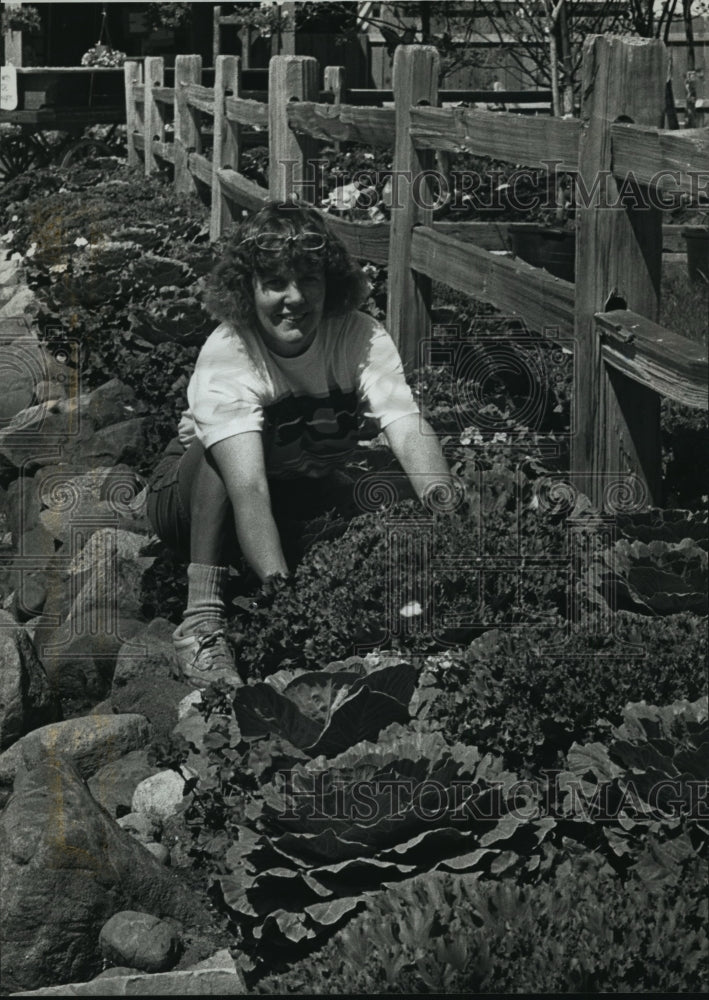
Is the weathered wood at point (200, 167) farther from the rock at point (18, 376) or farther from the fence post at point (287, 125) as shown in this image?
the rock at point (18, 376)

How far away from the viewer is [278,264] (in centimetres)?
388

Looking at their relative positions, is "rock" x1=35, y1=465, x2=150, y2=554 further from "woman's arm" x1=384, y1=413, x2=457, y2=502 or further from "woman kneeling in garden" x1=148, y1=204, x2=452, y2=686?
"woman's arm" x1=384, y1=413, x2=457, y2=502

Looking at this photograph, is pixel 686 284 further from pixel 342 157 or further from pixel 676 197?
pixel 676 197

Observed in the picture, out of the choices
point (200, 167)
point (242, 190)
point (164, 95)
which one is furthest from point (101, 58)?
point (242, 190)

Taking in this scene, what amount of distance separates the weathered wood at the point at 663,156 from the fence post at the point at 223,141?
5522mm

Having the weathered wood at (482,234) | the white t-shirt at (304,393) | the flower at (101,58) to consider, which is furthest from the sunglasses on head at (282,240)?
the flower at (101,58)

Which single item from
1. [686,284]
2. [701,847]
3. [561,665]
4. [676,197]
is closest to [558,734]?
[561,665]

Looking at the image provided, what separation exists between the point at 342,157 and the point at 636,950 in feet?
23.8

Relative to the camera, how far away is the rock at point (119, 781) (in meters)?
3.41

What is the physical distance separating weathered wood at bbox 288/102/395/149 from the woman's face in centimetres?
203

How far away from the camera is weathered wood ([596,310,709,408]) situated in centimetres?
325

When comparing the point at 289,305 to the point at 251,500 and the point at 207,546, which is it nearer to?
the point at 251,500

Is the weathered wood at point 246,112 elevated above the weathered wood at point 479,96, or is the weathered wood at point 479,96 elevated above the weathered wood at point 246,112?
the weathered wood at point 479,96

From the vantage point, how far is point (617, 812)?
2.83m
